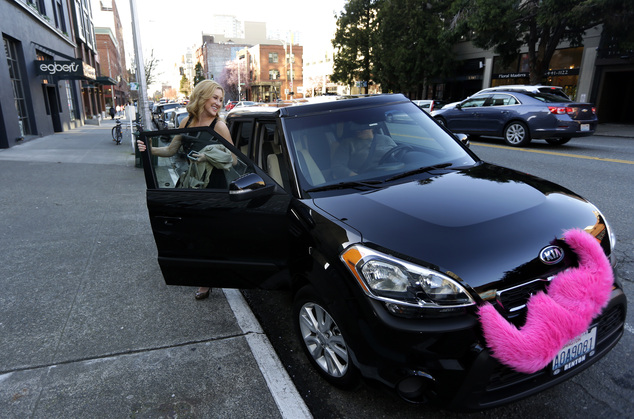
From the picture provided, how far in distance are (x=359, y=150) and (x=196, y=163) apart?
4.48ft

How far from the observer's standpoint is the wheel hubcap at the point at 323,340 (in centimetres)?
234

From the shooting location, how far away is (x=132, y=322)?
11.0ft

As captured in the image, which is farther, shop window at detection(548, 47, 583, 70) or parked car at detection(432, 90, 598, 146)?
shop window at detection(548, 47, 583, 70)

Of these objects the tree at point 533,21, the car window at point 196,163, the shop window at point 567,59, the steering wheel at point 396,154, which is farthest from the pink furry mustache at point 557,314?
the shop window at point 567,59

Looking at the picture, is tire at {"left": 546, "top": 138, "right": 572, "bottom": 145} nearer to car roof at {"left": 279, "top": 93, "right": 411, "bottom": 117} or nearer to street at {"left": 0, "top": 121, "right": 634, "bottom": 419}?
street at {"left": 0, "top": 121, "right": 634, "bottom": 419}

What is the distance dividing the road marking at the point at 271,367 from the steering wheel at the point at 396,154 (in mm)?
1637

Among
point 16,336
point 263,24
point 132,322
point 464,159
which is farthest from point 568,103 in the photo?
point 263,24

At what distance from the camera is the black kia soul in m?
1.89

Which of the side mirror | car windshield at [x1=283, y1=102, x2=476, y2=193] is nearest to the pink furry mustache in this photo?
car windshield at [x1=283, y1=102, x2=476, y2=193]

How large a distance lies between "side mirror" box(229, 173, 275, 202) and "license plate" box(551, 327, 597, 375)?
1.93 meters

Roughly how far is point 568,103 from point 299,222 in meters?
11.8

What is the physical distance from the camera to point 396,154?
3246 millimetres

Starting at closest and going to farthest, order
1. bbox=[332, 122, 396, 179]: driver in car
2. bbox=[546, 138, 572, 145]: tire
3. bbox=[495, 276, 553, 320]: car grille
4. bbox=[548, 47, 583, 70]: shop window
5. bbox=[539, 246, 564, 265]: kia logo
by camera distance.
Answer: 1. bbox=[495, 276, 553, 320]: car grille
2. bbox=[539, 246, 564, 265]: kia logo
3. bbox=[332, 122, 396, 179]: driver in car
4. bbox=[546, 138, 572, 145]: tire
5. bbox=[548, 47, 583, 70]: shop window

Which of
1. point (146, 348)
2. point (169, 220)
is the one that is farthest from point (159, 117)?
point (146, 348)
